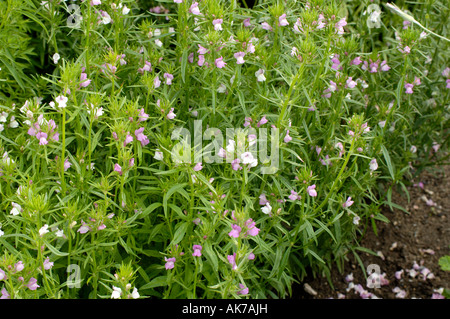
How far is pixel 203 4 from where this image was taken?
9.84 ft

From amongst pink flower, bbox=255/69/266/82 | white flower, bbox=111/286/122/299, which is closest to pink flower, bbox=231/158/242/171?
pink flower, bbox=255/69/266/82

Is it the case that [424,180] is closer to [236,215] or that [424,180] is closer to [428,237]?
[428,237]

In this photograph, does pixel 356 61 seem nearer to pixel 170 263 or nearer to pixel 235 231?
pixel 235 231

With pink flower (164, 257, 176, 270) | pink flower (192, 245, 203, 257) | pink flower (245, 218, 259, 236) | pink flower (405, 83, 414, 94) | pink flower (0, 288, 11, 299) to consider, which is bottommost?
A: pink flower (164, 257, 176, 270)

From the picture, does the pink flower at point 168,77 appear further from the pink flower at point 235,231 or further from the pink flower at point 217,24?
the pink flower at point 235,231

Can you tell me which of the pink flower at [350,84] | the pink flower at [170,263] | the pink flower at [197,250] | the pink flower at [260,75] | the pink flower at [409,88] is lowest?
the pink flower at [170,263]

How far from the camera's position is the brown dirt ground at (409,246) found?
4145 mm

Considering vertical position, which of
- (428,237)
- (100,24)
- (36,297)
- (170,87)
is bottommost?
(428,237)

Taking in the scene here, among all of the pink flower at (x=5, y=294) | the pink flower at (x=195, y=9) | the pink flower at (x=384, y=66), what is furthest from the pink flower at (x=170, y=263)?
the pink flower at (x=384, y=66)

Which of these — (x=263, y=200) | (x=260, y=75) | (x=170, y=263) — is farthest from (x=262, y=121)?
(x=170, y=263)

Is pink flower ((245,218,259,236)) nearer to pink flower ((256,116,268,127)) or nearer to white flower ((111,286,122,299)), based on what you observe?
white flower ((111,286,122,299))

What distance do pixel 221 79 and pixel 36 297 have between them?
153 centimetres

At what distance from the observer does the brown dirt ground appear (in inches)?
163
